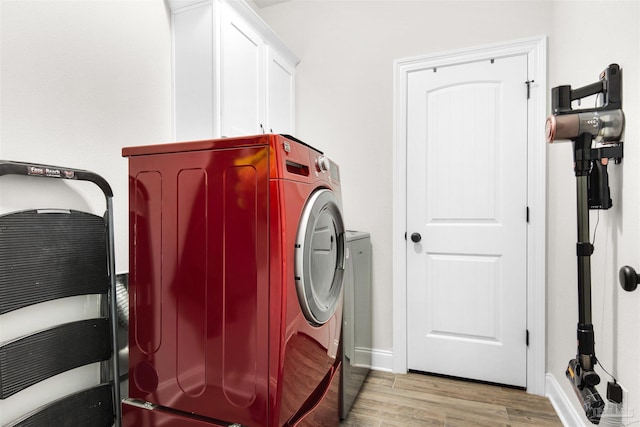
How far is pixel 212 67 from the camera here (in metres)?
1.89

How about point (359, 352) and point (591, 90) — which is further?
point (359, 352)

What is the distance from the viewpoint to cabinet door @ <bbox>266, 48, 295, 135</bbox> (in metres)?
2.43

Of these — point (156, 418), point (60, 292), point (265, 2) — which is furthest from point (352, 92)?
point (156, 418)

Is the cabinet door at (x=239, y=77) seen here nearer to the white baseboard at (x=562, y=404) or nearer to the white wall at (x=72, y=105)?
the white wall at (x=72, y=105)

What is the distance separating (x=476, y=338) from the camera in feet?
7.65

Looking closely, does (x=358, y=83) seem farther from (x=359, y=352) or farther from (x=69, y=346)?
(x=69, y=346)

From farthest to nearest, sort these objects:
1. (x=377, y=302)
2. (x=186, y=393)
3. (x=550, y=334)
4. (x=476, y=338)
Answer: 1. (x=377, y=302)
2. (x=476, y=338)
3. (x=550, y=334)
4. (x=186, y=393)

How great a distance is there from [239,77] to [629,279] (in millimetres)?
2100

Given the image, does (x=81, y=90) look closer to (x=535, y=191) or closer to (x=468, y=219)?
(x=468, y=219)

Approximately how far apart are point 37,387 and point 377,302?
1.99 m

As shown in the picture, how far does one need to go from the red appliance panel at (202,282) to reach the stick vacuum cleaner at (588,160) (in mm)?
1149

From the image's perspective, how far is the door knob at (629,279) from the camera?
1063 millimetres

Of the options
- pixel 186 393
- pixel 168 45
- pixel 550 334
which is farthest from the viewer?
pixel 550 334

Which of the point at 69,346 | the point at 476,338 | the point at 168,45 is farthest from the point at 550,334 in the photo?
the point at 168,45
